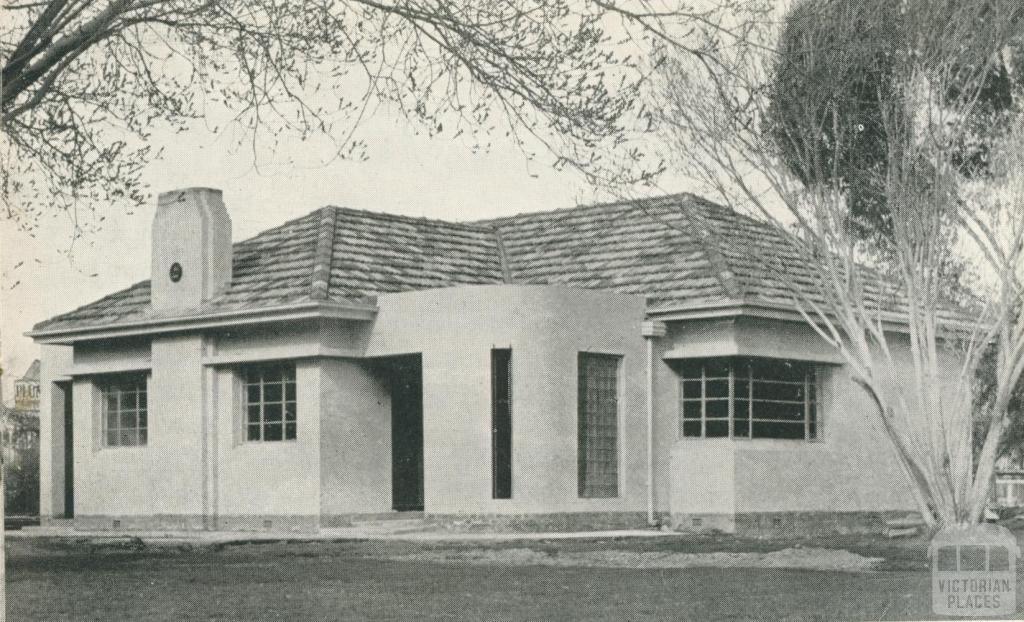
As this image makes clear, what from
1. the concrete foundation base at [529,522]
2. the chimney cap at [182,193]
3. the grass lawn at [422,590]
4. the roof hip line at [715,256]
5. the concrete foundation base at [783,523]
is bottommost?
the concrete foundation base at [783,523]

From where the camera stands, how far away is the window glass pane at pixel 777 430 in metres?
24.0

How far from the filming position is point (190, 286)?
82.8 feet

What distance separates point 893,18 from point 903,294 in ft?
20.7

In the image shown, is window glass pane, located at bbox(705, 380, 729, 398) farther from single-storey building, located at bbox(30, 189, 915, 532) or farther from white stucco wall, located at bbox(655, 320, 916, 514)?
white stucco wall, located at bbox(655, 320, 916, 514)

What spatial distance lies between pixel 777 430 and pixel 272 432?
744 cm

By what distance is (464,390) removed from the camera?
22766 millimetres

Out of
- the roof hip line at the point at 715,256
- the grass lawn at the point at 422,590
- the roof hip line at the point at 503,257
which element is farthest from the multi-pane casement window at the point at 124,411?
the roof hip line at the point at 715,256

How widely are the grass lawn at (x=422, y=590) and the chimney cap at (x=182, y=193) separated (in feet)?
25.9

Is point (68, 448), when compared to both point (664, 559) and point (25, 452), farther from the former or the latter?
point (664, 559)

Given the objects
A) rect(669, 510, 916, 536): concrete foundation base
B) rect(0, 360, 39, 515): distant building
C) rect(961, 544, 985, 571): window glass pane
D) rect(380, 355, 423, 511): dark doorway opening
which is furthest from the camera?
rect(0, 360, 39, 515): distant building

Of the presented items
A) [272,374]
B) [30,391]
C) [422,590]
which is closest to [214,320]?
[272,374]

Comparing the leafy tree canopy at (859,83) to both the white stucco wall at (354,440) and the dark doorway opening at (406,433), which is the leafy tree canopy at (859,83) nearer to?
the dark doorway opening at (406,433)

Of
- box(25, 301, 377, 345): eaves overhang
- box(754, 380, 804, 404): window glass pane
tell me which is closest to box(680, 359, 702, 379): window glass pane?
box(754, 380, 804, 404): window glass pane

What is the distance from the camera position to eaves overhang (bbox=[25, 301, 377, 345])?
23141 mm
